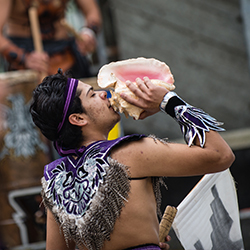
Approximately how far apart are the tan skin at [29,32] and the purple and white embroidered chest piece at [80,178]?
237 cm

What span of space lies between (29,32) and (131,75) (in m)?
3.06

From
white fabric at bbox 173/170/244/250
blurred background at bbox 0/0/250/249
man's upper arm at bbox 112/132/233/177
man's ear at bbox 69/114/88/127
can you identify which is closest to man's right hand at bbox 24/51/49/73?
blurred background at bbox 0/0/250/249

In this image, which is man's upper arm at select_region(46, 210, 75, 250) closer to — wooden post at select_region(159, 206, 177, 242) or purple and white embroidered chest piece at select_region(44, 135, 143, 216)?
purple and white embroidered chest piece at select_region(44, 135, 143, 216)

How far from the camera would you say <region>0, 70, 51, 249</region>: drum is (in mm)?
3645

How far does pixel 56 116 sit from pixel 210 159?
29.6 inches

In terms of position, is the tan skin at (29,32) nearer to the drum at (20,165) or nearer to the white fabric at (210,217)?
the drum at (20,165)

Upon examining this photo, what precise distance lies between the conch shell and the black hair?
0.16 metres

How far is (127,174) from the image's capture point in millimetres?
1707

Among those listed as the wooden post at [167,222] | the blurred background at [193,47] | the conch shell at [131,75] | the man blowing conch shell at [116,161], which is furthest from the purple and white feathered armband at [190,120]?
the blurred background at [193,47]

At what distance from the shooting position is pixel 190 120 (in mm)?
1672

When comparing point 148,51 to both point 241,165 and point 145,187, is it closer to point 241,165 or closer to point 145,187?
point 241,165

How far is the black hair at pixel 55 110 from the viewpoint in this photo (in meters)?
1.82

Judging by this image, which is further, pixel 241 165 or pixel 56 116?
pixel 241 165

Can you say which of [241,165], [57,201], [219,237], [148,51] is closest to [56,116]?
[57,201]
